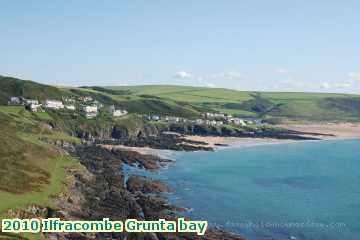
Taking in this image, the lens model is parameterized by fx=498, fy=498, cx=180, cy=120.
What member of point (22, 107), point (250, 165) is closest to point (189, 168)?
point (250, 165)

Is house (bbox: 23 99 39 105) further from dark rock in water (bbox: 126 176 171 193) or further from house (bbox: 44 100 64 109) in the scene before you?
dark rock in water (bbox: 126 176 171 193)

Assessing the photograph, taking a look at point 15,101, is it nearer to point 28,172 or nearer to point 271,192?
point 28,172

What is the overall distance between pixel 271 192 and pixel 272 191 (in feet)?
3.94


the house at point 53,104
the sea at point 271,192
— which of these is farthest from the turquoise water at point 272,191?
the house at point 53,104

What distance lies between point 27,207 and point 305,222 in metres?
43.8

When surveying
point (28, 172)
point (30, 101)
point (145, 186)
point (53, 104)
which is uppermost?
point (30, 101)

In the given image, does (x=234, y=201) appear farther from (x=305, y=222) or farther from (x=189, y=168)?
(x=189, y=168)

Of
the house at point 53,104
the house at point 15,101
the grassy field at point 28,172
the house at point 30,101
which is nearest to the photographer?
the grassy field at point 28,172

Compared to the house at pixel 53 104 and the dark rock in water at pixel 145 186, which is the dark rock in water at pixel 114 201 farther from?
the house at pixel 53 104

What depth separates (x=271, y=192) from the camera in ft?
344

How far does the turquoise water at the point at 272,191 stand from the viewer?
259 feet

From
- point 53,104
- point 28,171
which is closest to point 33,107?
point 53,104

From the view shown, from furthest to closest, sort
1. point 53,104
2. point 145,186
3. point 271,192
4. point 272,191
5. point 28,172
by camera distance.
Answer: point 53,104, point 272,191, point 271,192, point 145,186, point 28,172

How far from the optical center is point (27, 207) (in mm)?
68938
